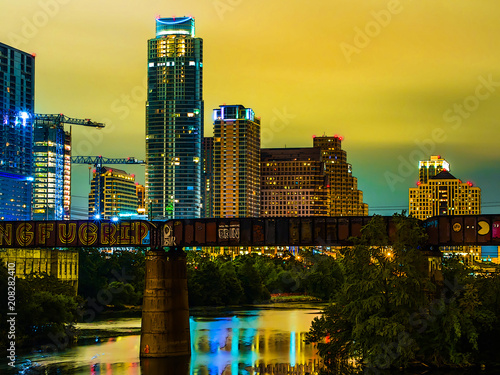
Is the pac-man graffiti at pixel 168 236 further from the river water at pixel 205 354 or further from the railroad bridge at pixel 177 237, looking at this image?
the river water at pixel 205 354

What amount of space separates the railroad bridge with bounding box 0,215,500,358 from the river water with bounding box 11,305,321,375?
10.8 ft

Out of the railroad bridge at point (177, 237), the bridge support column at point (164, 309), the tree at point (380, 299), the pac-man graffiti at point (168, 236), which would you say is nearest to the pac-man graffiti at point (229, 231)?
the railroad bridge at point (177, 237)

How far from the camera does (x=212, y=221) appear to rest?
7800cm

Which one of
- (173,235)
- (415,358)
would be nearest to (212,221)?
(173,235)

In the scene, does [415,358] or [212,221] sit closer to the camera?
[415,358]

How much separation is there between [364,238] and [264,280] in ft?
408

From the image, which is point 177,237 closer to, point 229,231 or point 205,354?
point 229,231

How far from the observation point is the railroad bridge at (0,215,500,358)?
240 ft

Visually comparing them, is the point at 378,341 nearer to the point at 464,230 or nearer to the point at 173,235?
the point at 464,230

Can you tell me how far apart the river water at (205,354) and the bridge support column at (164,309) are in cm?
145

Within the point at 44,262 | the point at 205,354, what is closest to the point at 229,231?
the point at 205,354

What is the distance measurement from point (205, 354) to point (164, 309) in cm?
890

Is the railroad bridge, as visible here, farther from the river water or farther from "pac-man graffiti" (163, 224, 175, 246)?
the river water

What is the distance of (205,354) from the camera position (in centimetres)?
8138
